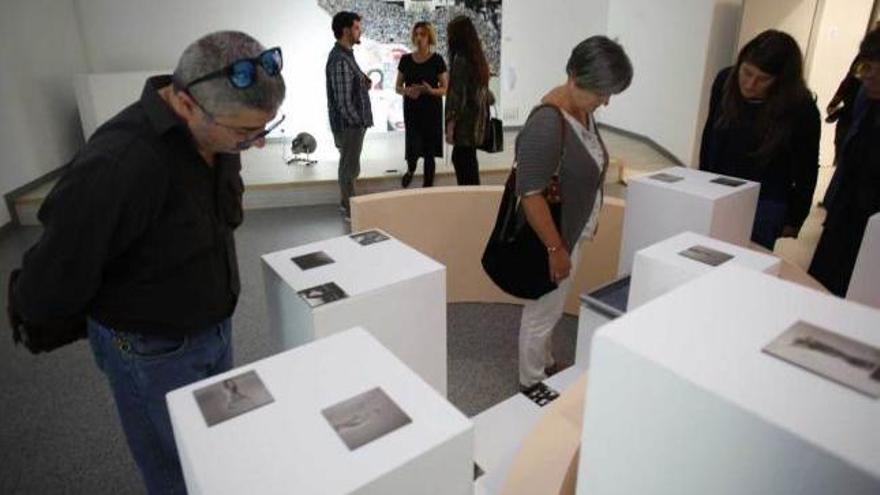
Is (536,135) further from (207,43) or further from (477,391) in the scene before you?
(477,391)

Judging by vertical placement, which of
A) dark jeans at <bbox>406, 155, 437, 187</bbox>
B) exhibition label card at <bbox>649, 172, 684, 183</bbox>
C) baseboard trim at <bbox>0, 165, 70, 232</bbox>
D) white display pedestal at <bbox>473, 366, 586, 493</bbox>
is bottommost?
white display pedestal at <bbox>473, 366, 586, 493</bbox>

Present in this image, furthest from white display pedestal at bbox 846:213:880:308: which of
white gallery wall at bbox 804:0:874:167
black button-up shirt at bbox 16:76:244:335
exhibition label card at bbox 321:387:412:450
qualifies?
white gallery wall at bbox 804:0:874:167

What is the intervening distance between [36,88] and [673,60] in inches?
229

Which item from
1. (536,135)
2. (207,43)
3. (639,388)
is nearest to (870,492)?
(639,388)

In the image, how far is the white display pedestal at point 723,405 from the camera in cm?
55

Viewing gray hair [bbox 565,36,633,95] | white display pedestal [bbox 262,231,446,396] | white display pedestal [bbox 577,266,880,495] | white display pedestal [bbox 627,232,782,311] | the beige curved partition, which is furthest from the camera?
the beige curved partition

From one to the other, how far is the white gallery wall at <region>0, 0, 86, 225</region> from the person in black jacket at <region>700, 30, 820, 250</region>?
464cm

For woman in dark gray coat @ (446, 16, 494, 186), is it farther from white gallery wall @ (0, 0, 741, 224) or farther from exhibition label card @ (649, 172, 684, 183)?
white gallery wall @ (0, 0, 741, 224)

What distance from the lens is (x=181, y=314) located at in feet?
3.75

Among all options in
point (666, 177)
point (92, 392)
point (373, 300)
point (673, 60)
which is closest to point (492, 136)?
point (666, 177)

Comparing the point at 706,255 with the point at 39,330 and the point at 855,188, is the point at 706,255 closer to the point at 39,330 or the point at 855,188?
the point at 855,188

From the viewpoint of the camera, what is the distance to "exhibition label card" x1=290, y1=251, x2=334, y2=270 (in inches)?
62.7

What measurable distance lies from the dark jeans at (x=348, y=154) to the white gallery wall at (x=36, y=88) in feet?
7.98

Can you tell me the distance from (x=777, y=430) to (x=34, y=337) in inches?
51.3
